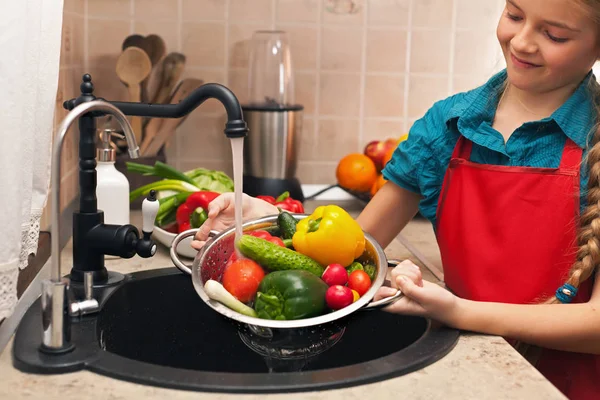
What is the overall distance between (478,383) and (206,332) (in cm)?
46

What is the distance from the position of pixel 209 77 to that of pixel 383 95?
47cm

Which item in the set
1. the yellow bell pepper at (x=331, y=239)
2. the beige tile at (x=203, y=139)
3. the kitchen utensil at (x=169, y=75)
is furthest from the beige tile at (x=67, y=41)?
the yellow bell pepper at (x=331, y=239)

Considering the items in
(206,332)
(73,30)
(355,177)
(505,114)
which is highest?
(73,30)

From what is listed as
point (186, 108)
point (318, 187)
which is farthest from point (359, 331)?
point (318, 187)

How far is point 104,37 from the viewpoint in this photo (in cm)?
202

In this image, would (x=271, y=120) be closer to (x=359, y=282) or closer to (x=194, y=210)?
(x=194, y=210)

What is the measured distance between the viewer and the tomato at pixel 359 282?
107 cm

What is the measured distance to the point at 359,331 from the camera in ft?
3.93

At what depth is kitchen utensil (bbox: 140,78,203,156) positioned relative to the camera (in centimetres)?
191

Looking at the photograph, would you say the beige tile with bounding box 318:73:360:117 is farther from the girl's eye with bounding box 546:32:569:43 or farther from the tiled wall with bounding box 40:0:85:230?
the girl's eye with bounding box 546:32:569:43

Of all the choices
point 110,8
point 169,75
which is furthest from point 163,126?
point 110,8

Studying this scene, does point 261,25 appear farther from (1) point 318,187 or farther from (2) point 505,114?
(2) point 505,114

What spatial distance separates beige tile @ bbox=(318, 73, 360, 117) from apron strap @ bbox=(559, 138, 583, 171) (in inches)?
37.1

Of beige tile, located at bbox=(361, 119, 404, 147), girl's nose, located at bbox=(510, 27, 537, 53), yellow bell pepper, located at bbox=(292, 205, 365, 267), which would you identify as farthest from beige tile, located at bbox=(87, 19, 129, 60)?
girl's nose, located at bbox=(510, 27, 537, 53)
